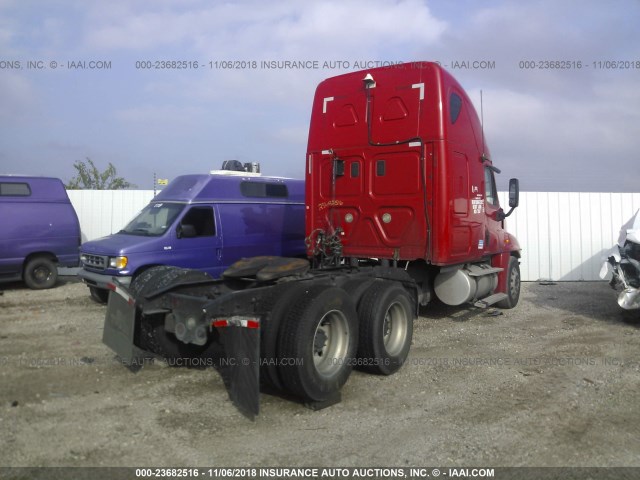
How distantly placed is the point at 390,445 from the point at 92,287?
706cm

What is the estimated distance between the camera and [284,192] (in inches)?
446

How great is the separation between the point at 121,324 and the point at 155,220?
4.50 metres

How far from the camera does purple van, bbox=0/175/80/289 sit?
1144cm

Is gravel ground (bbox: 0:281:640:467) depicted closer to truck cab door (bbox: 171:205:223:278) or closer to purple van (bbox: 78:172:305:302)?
purple van (bbox: 78:172:305:302)

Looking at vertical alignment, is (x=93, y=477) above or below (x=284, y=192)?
below

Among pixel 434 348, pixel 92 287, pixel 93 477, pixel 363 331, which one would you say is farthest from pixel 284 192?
pixel 93 477

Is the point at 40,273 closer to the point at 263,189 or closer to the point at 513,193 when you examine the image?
the point at 263,189

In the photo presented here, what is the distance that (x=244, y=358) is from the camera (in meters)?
4.34

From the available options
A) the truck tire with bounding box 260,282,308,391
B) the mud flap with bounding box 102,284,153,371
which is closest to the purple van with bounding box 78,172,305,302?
the mud flap with bounding box 102,284,153,371

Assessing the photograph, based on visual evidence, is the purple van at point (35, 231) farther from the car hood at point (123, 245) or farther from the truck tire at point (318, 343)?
the truck tire at point (318, 343)

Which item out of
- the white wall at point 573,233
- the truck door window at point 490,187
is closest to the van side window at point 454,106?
the truck door window at point 490,187

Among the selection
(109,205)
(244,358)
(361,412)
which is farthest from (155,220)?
(109,205)

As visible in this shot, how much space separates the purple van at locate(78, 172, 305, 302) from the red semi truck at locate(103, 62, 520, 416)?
263cm

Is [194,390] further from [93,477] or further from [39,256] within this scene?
[39,256]
